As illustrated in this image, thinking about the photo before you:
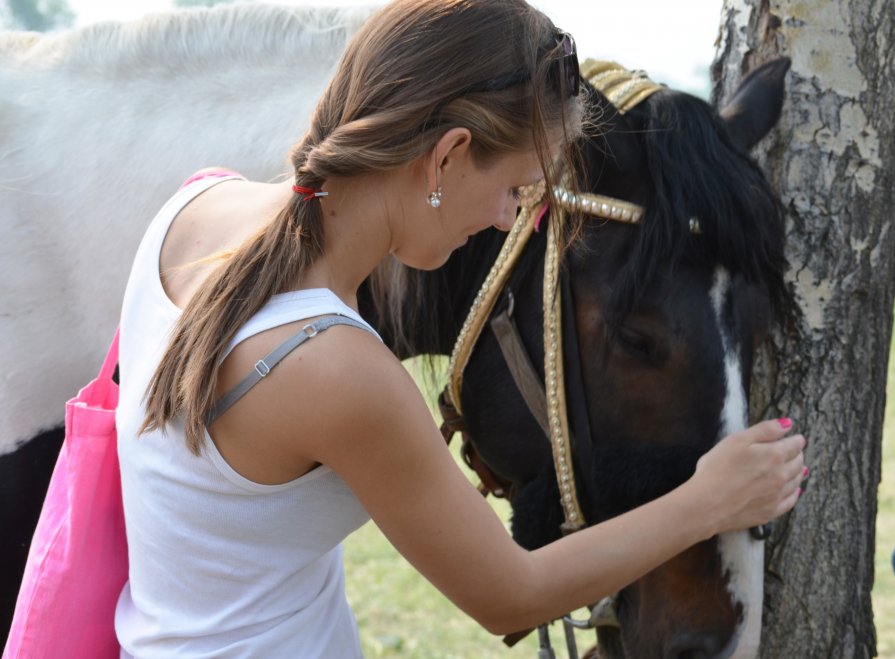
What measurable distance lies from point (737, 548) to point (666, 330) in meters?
0.41

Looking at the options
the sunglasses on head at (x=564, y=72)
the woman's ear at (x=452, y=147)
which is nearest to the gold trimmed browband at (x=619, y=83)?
the sunglasses on head at (x=564, y=72)

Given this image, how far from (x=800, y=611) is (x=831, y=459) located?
0.35 metres

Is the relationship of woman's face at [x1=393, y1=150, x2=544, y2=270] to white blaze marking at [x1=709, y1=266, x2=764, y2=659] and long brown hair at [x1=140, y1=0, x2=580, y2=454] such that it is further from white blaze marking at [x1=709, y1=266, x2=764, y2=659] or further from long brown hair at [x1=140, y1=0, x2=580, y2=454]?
white blaze marking at [x1=709, y1=266, x2=764, y2=659]

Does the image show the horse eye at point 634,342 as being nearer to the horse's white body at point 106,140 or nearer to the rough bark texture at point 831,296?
the rough bark texture at point 831,296

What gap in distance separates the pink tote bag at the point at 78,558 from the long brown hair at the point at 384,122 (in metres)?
0.23

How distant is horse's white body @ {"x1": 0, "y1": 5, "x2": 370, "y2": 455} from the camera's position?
2.04m

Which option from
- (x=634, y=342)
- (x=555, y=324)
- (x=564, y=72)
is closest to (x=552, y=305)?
(x=555, y=324)

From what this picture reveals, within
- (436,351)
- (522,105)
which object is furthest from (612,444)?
(522,105)

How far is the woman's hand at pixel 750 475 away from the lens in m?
1.51

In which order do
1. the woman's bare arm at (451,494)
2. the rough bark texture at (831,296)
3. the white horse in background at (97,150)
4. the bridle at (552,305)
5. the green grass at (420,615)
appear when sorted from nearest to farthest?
the woman's bare arm at (451,494) → the bridle at (552,305) → the white horse in background at (97,150) → the rough bark texture at (831,296) → the green grass at (420,615)

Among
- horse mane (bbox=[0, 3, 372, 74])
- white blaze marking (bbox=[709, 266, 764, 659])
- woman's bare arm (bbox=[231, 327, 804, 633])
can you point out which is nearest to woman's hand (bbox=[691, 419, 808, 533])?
woman's bare arm (bbox=[231, 327, 804, 633])

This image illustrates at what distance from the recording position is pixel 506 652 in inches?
170

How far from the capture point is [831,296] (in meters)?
2.16

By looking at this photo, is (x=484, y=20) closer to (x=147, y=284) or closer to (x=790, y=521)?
(x=147, y=284)
